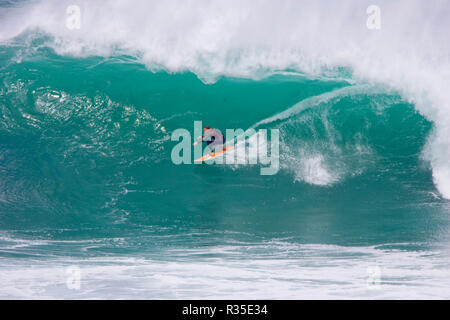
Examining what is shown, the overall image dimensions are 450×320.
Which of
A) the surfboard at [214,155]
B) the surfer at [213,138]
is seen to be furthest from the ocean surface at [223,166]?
the surfer at [213,138]

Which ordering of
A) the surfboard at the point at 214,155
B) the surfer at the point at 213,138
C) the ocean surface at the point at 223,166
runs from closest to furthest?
the ocean surface at the point at 223,166
the surfer at the point at 213,138
the surfboard at the point at 214,155

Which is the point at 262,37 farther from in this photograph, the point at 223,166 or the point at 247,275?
the point at 247,275

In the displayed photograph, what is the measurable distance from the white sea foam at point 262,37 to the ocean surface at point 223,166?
0.04 m

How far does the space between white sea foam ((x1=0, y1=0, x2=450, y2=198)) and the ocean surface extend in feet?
0.14

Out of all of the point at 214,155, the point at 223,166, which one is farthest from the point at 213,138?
the point at 223,166

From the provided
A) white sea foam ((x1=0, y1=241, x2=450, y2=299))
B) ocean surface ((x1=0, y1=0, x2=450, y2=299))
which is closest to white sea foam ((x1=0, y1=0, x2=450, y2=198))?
ocean surface ((x1=0, y1=0, x2=450, y2=299))

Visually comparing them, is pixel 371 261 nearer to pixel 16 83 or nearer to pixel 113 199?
pixel 113 199

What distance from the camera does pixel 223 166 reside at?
9.03 meters

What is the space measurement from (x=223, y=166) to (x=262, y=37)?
12.9 feet

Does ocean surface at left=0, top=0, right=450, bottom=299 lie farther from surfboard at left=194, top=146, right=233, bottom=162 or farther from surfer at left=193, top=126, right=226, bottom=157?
surfer at left=193, top=126, right=226, bottom=157

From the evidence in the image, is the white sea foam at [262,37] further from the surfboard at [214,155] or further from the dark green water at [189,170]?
the surfboard at [214,155]

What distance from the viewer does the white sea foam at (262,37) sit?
33.4ft

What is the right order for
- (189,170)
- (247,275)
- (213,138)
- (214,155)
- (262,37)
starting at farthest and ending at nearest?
1. (262,37)
2. (189,170)
3. (214,155)
4. (213,138)
5. (247,275)

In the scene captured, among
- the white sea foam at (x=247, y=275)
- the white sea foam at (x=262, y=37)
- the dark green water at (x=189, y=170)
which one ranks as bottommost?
the white sea foam at (x=247, y=275)
